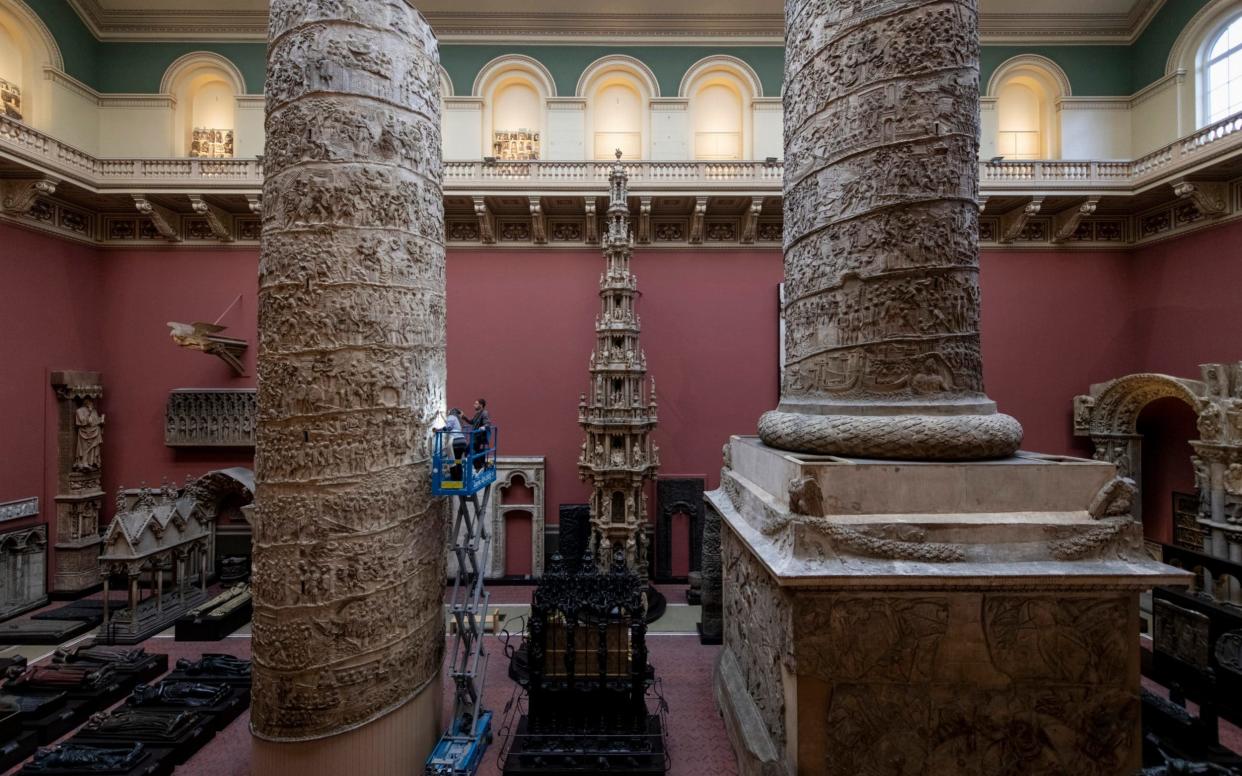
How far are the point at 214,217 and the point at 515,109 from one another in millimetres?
6220

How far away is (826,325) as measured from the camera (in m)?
4.48

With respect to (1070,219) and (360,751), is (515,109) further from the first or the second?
(1070,219)

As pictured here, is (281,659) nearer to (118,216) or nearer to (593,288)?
(593,288)

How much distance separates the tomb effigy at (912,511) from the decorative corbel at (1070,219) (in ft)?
28.0

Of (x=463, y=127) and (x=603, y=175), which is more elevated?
(x=463, y=127)

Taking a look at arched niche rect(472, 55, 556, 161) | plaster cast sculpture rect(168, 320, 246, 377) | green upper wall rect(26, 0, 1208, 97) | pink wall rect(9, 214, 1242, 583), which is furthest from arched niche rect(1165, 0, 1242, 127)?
plaster cast sculpture rect(168, 320, 246, 377)

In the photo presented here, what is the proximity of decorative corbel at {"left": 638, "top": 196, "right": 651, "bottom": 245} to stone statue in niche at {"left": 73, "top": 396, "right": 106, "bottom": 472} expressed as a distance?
1082 cm

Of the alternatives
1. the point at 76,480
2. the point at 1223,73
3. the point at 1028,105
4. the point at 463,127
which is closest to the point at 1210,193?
the point at 1223,73

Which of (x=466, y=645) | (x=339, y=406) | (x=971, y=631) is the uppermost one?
(x=339, y=406)

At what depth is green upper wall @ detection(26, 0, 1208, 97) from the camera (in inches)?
427

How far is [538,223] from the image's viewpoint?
10492 mm

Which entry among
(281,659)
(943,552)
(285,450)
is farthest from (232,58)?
(943,552)

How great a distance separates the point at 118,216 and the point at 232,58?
3901 mm

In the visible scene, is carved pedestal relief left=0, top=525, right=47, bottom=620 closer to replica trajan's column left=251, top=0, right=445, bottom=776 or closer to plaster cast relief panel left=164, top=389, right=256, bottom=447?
plaster cast relief panel left=164, top=389, right=256, bottom=447
